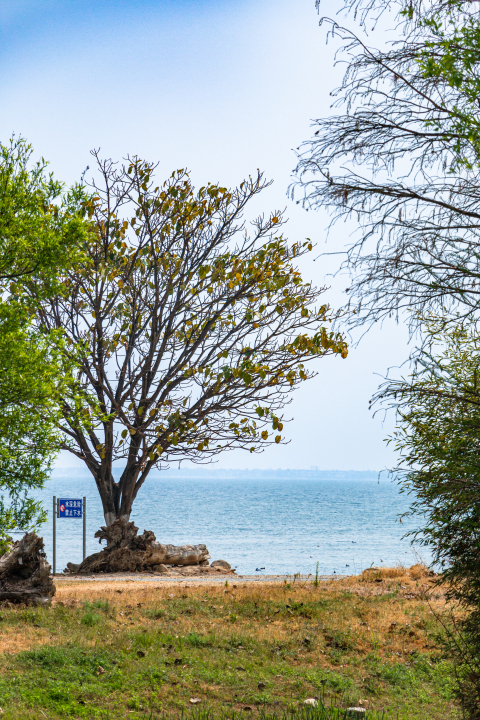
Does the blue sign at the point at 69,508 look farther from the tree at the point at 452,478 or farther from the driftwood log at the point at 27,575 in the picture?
the tree at the point at 452,478

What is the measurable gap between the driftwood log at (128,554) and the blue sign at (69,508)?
865 millimetres

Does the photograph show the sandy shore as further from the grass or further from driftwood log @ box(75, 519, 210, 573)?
the grass

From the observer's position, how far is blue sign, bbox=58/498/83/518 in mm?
17016

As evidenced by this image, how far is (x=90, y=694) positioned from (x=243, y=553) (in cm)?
3053

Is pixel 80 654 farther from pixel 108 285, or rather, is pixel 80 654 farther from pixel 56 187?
pixel 108 285

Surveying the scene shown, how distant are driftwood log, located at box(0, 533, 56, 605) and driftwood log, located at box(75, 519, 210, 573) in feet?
20.0

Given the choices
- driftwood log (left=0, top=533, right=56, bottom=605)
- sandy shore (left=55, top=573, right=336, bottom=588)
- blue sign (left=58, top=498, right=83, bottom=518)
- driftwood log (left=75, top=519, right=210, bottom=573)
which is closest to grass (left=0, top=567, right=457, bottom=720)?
driftwood log (left=0, top=533, right=56, bottom=605)

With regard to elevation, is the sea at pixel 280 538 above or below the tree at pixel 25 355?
below

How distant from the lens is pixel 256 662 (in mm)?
8195

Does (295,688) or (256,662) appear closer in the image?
(295,688)

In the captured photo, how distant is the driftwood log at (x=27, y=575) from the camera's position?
33.4 ft

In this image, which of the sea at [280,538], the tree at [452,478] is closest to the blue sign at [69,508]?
the sea at [280,538]

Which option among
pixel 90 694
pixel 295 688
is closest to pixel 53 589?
pixel 90 694

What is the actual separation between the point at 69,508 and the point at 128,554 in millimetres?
2184
